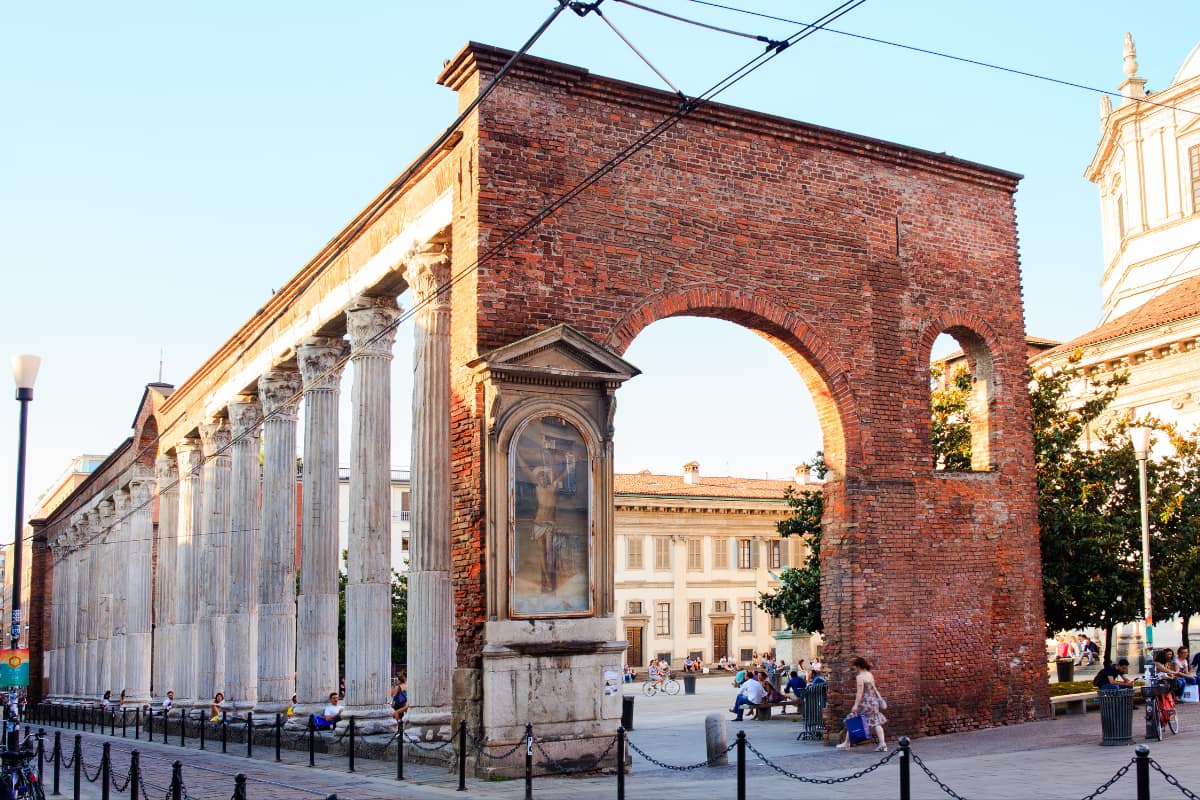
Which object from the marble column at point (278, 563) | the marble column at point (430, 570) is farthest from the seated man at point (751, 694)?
the marble column at point (430, 570)

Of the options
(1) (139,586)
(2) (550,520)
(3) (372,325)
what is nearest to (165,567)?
(1) (139,586)

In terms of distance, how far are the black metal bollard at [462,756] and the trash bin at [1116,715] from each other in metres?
7.94

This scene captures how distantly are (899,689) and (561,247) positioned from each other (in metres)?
7.52

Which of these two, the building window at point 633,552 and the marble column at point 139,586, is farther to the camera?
the building window at point 633,552

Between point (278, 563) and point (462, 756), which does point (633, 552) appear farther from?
point (462, 756)

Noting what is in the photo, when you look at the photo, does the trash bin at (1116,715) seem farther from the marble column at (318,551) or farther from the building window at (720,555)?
the building window at (720,555)

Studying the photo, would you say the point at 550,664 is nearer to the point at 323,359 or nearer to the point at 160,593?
the point at 323,359

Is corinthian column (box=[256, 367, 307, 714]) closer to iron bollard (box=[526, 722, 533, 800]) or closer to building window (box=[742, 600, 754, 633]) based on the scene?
iron bollard (box=[526, 722, 533, 800])

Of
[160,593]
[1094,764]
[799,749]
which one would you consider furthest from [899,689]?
[160,593]

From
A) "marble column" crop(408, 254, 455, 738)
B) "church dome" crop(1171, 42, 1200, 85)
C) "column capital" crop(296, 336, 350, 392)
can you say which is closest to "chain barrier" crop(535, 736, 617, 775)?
"marble column" crop(408, 254, 455, 738)

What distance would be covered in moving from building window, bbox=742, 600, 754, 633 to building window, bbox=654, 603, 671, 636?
15.0ft

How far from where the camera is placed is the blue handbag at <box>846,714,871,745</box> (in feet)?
54.0

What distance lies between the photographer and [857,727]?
16.5m

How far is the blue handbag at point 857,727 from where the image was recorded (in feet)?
54.0
